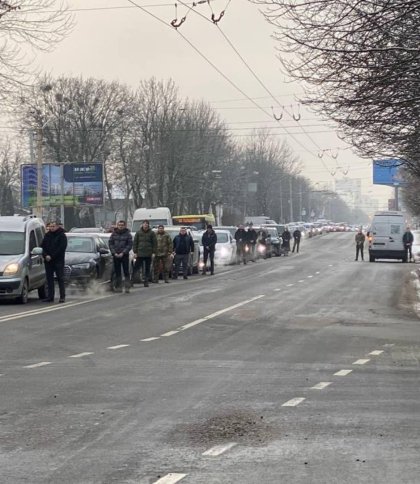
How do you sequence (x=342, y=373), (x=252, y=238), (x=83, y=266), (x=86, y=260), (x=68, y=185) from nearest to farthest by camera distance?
(x=342, y=373) < (x=83, y=266) < (x=86, y=260) < (x=252, y=238) < (x=68, y=185)

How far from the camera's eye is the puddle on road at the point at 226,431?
22.4 ft

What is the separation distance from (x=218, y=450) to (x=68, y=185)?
56223 millimetres

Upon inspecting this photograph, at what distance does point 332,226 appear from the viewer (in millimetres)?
126625

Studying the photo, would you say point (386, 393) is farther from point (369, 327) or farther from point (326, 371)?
point (369, 327)

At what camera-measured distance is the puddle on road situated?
6820 millimetres

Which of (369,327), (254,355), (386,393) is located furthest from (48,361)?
(369,327)

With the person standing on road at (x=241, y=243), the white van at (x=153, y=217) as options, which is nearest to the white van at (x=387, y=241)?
the person standing on road at (x=241, y=243)

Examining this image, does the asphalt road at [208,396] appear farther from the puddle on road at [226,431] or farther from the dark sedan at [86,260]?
the dark sedan at [86,260]

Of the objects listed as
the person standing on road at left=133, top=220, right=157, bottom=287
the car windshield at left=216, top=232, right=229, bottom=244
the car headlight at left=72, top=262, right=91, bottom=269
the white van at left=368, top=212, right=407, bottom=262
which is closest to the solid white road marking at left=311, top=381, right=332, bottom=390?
the car headlight at left=72, top=262, right=91, bottom=269

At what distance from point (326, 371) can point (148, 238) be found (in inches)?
576

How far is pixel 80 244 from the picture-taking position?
24.5 meters

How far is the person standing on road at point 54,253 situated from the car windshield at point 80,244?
3942 mm

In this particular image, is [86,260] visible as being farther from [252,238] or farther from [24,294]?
[252,238]

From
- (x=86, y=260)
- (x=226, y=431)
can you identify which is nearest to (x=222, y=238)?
(x=86, y=260)
